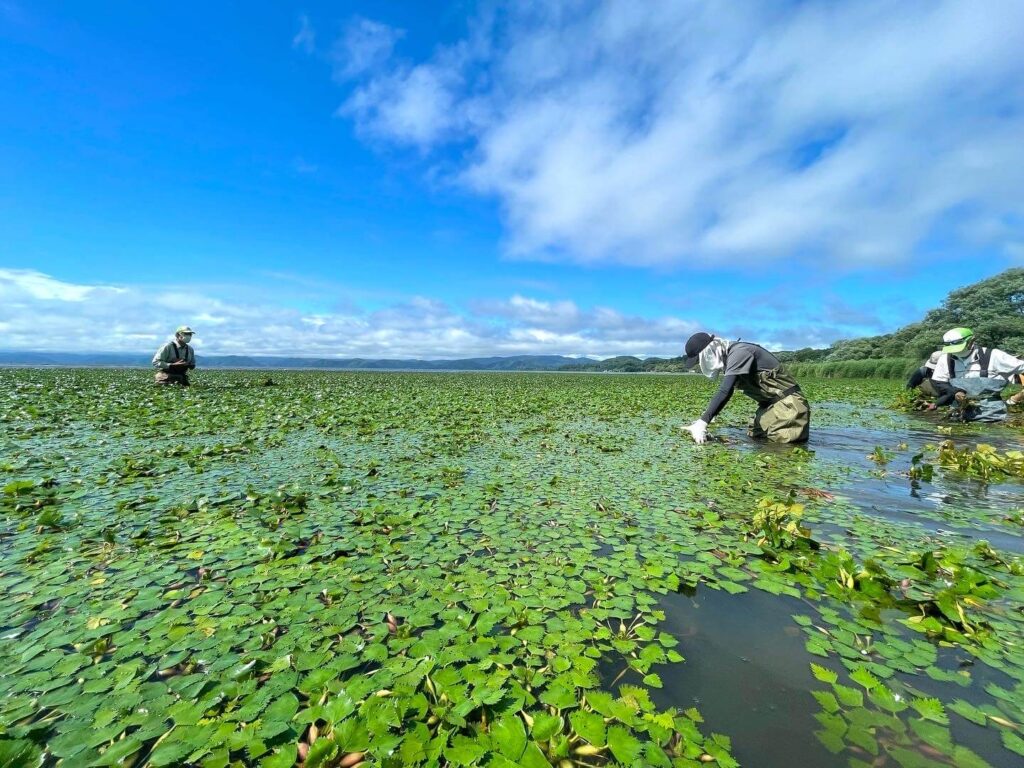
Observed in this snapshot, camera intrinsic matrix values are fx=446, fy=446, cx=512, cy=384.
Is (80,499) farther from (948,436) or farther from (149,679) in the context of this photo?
(948,436)

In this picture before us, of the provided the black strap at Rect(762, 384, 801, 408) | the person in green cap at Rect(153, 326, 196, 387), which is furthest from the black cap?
the person in green cap at Rect(153, 326, 196, 387)

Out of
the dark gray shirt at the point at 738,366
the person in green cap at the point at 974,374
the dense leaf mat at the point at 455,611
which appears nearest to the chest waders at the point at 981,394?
the person in green cap at the point at 974,374

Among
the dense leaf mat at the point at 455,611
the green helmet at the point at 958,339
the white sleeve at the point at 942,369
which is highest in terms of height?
the green helmet at the point at 958,339

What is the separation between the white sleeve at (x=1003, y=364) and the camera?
8992 mm

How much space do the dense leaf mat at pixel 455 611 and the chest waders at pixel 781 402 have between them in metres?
1.75

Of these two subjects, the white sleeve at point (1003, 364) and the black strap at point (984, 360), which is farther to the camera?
the black strap at point (984, 360)

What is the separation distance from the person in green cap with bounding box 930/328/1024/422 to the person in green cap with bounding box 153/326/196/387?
62.5 feet

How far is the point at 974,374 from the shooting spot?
30.7 feet

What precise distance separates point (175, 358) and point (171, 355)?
197mm

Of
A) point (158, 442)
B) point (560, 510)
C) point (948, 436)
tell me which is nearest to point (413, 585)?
point (560, 510)

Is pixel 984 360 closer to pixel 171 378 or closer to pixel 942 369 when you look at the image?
pixel 942 369

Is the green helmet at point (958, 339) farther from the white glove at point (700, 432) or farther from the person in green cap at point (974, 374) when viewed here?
the white glove at point (700, 432)

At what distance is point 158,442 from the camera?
6.81 m

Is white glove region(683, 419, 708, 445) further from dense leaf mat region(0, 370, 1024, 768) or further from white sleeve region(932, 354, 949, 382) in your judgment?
white sleeve region(932, 354, 949, 382)
